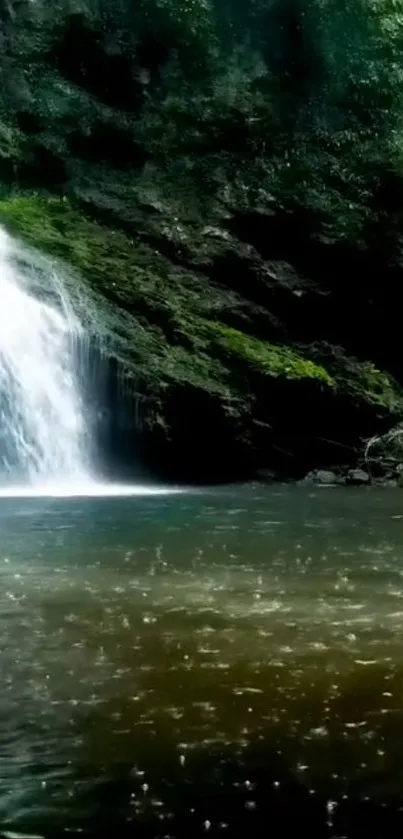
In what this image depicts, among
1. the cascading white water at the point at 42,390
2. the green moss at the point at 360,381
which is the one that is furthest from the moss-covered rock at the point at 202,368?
the cascading white water at the point at 42,390

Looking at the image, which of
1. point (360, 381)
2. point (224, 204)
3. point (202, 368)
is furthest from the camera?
point (224, 204)

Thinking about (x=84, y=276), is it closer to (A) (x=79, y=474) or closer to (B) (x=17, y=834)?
(A) (x=79, y=474)

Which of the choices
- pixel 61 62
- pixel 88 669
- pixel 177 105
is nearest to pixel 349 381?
pixel 177 105

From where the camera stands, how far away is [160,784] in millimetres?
3322

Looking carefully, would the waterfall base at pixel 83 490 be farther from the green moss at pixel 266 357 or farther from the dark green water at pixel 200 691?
the dark green water at pixel 200 691

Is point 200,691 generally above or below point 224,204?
below

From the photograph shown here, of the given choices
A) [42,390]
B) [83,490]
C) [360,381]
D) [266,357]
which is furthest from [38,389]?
[360,381]

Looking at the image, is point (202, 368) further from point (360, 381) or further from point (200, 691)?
point (200, 691)

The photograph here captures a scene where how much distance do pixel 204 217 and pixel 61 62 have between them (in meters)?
6.97

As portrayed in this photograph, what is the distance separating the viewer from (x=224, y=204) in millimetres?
26219

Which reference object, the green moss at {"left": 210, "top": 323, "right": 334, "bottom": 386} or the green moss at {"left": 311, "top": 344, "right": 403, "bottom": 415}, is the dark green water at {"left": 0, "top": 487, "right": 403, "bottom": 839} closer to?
the green moss at {"left": 210, "top": 323, "right": 334, "bottom": 386}

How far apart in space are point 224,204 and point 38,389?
8.89 meters

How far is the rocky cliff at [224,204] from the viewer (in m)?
22.3

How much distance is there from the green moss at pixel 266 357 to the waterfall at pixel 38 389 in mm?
3767
